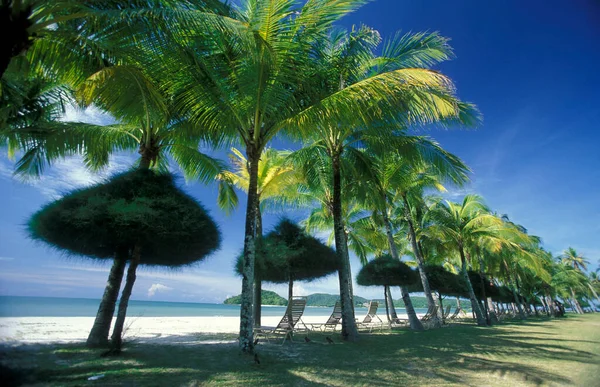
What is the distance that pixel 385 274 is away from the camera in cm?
1317

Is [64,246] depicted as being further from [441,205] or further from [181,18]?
[441,205]

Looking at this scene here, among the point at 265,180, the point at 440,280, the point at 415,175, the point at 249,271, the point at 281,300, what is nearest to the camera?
the point at 249,271

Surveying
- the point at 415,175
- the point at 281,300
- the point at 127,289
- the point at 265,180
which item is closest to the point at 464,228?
the point at 415,175

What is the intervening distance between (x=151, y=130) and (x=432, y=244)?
61.8 ft

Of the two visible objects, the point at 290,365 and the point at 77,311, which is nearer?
the point at 290,365

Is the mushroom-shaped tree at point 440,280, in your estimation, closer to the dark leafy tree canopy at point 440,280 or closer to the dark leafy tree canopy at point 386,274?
the dark leafy tree canopy at point 440,280

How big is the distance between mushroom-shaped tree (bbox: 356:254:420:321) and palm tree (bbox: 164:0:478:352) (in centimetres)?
769

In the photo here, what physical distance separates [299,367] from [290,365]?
239 mm

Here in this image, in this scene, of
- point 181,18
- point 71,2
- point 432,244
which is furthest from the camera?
point 432,244

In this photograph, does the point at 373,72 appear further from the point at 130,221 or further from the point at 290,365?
the point at 290,365

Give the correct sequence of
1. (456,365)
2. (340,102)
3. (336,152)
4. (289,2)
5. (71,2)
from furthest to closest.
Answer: (336,152) < (340,102) < (289,2) < (456,365) < (71,2)

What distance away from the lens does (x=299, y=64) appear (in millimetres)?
6891

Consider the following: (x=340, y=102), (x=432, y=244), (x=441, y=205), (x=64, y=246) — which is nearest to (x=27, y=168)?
(x=64, y=246)

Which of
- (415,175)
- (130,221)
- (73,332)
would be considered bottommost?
(73,332)
